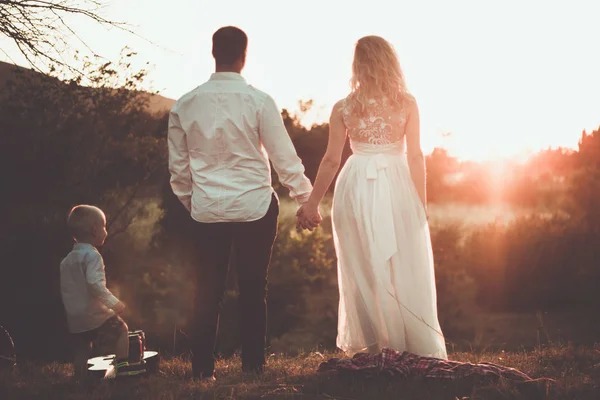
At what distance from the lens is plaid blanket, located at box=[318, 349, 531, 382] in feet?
11.2

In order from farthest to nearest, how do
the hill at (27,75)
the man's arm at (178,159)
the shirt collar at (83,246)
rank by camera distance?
the hill at (27,75) < the shirt collar at (83,246) < the man's arm at (178,159)

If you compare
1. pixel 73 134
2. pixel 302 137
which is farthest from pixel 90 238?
pixel 302 137

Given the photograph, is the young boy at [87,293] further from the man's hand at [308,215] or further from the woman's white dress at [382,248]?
the woman's white dress at [382,248]

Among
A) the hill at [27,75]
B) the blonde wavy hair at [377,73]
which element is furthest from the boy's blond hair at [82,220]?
the hill at [27,75]

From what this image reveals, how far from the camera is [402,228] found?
14.6ft

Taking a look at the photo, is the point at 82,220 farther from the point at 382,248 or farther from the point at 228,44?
the point at 382,248

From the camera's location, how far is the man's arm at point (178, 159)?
13.2 feet

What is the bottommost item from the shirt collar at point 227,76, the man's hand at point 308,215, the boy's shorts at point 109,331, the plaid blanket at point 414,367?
the plaid blanket at point 414,367

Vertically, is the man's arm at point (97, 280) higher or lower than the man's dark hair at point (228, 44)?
lower

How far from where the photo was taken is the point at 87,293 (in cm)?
425

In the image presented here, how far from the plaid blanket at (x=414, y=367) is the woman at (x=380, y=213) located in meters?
0.45

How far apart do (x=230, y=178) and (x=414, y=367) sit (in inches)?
59.0

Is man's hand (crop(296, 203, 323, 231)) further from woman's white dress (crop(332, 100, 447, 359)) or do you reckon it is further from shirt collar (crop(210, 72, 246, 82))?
shirt collar (crop(210, 72, 246, 82))

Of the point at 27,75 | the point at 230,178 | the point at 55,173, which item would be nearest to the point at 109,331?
the point at 230,178
